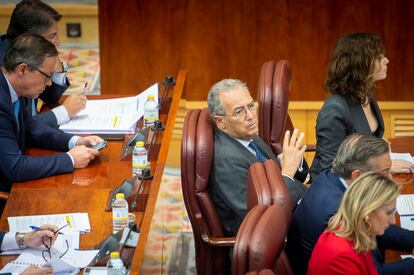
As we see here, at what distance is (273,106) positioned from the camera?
429cm

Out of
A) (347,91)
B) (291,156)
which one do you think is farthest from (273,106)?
(291,156)

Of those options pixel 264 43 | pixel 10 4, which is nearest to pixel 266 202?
pixel 264 43

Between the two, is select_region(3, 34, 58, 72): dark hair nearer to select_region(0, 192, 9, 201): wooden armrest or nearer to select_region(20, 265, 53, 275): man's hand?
select_region(0, 192, 9, 201): wooden armrest

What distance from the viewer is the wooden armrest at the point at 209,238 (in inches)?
142

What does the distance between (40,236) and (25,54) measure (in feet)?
3.36

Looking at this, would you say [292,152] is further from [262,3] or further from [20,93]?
[262,3]

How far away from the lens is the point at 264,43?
600cm

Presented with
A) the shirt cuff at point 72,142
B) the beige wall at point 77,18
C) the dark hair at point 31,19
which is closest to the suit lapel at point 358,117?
the shirt cuff at point 72,142

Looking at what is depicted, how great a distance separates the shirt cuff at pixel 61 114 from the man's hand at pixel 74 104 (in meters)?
0.02

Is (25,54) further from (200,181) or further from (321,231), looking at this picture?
(321,231)

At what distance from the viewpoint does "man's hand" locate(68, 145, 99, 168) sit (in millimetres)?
3977

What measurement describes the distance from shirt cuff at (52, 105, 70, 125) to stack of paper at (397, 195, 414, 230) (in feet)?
5.87

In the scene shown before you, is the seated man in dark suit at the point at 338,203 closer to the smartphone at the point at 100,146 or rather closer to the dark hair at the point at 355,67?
the dark hair at the point at 355,67

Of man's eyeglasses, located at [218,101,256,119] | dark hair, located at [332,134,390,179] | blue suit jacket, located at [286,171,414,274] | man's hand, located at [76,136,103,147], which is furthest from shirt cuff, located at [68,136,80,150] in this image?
dark hair, located at [332,134,390,179]
